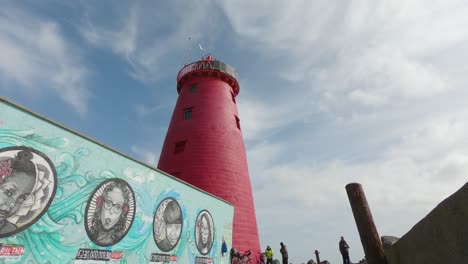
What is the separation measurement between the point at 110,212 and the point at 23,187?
2.44 m

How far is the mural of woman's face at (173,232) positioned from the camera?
982cm

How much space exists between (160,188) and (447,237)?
8.58m

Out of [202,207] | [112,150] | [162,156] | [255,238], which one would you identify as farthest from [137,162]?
[255,238]

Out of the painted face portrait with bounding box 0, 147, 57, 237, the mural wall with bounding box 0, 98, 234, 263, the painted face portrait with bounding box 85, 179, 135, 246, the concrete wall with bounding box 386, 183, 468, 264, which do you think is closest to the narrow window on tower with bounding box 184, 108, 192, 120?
the mural wall with bounding box 0, 98, 234, 263

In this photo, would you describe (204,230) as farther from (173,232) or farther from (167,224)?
(167,224)

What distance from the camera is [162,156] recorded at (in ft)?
54.6

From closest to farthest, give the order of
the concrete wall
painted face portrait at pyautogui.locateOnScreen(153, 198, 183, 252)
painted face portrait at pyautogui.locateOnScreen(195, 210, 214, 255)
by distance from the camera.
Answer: the concrete wall
painted face portrait at pyautogui.locateOnScreen(153, 198, 183, 252)
painted face portrait at pyautogui.locateOnScreen(195, 210, 214, 255)

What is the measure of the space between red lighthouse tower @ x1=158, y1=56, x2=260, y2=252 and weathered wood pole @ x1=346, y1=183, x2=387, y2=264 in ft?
31.5

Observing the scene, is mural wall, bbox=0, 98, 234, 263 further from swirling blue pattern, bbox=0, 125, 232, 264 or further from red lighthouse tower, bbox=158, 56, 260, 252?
red lighthouse tower, bbox=158, 56, 260, 252

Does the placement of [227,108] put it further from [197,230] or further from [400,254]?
[400,254]

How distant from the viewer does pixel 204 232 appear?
1180 cm

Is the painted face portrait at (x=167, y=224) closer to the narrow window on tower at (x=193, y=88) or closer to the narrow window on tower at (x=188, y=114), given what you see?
the narrow window on tower at (x=188, y=114)

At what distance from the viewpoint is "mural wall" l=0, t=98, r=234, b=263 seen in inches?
A: 220

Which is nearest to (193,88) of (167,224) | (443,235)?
(167,224)
